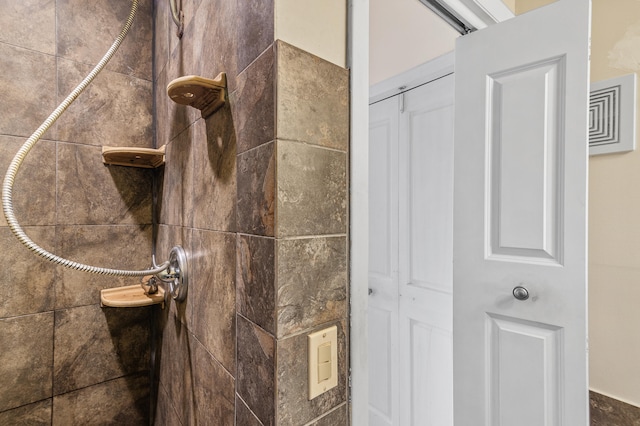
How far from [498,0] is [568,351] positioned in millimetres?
1187

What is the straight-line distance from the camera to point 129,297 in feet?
3.92

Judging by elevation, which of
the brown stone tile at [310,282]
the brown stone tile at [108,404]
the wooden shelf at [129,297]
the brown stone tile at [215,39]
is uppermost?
the brown stone tile at [215,39]

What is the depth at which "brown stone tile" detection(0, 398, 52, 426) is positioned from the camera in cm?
106

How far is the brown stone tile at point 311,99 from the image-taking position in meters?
0.52

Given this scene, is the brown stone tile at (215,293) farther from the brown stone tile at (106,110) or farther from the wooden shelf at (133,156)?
the brown stone tile at (106,110)

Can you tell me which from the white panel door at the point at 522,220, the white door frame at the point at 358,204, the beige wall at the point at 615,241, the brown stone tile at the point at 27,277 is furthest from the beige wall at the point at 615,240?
the brown stone tile at the point at 27,277

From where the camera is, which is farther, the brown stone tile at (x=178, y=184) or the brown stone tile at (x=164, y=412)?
the brown stone tile at (x=164, y=412)

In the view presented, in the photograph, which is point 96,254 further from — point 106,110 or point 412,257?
point 412,257

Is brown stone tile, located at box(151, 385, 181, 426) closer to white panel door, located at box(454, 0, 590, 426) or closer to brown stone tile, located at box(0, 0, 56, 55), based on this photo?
white panel door, located at box(454, 0, 590, 426)

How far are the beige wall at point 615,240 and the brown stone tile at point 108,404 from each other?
177cm

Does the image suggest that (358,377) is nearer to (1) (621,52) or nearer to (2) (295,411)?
(2) (295,411)

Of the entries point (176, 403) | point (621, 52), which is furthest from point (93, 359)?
point (621, 52)

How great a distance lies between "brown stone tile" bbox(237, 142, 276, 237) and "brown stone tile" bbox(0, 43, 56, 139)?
1.00m

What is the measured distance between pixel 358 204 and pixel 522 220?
27.9 inches
